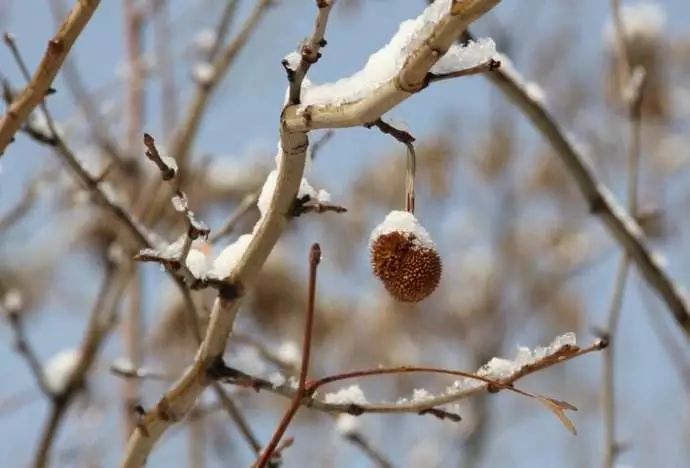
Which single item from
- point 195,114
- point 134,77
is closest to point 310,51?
point 195,114

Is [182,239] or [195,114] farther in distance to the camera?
[195,114]

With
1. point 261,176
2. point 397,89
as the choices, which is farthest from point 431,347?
point 397,89

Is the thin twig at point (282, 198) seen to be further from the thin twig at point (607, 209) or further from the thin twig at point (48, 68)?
the thin twig at point (607, 209)

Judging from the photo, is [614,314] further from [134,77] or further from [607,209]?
[134,77]

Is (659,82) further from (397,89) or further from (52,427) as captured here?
(397,89)

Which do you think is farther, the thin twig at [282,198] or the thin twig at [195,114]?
the thin twig at [195,114]

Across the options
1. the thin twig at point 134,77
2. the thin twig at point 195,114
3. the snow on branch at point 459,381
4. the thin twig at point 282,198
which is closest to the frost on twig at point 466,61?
the thin twig at point 282,198
